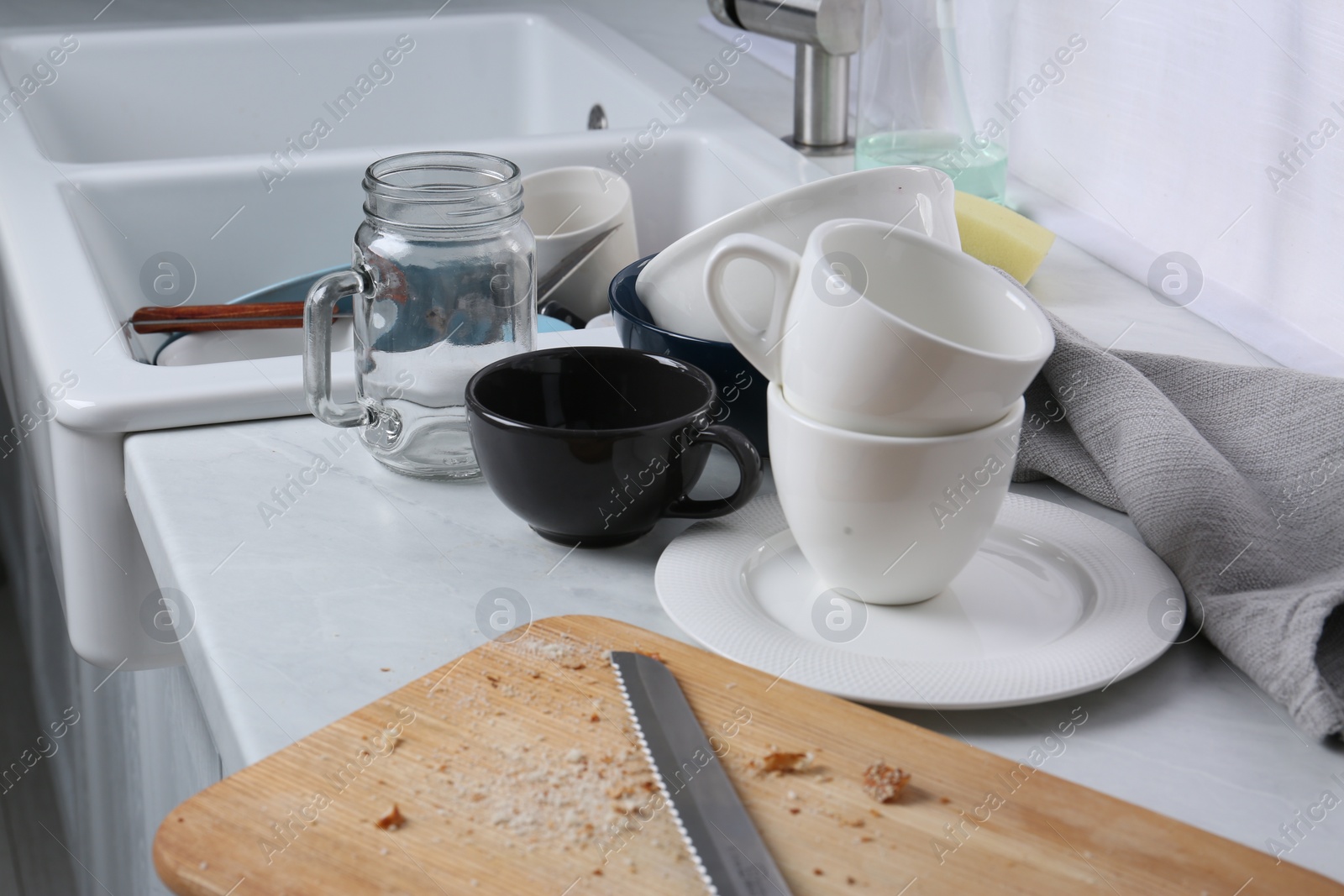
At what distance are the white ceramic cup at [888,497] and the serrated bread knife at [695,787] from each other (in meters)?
0.10

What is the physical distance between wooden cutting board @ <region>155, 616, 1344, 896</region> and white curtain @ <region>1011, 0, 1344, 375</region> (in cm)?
55

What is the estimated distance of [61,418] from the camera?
0.69 m

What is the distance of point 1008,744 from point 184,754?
60cm

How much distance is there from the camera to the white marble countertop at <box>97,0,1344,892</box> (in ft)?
1.55

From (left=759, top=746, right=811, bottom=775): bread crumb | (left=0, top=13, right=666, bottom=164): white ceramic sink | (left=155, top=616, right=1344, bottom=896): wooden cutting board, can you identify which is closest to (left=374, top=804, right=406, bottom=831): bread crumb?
(left=155, top=616, right=1344, bottom=896): wooden cutting board

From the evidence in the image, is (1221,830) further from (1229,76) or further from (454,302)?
(1229,76)

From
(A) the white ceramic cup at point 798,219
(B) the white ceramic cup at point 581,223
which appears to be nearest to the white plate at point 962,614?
(A) the white ceramic cup at point 798,219

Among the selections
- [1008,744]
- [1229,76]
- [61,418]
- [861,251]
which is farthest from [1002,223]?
[61,418]

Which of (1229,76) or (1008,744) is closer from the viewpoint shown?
(1008,744)

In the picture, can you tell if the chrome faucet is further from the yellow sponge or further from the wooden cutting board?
the wooden cutting board

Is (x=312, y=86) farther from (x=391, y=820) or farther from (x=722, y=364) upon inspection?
(x=391, y=820)

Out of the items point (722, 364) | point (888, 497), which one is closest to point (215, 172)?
point (722, 364)

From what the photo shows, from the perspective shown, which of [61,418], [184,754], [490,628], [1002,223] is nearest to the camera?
[490,628]

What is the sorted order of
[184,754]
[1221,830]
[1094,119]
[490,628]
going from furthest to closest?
[1094,119] < [184,754] < [490,628] < [1221,830]
